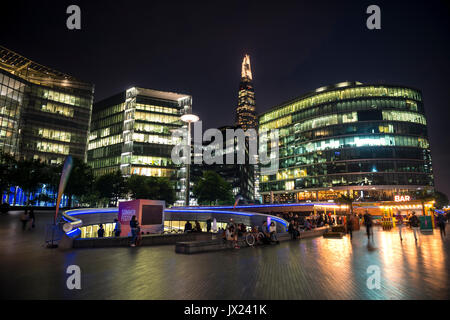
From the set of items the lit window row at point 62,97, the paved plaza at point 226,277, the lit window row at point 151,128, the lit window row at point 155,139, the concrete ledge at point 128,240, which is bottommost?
the concrete ledge at point 128,240

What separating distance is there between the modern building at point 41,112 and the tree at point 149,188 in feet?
75.3

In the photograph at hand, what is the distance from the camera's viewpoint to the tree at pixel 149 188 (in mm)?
66125

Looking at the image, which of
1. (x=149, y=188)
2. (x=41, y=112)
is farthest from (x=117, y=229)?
(x=41, y=112)

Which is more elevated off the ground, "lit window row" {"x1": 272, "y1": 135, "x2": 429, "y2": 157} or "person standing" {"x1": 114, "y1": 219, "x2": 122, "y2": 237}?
"lit window row" {"x1": 272, "y1": 135, "x2": 429, "y2": 157}

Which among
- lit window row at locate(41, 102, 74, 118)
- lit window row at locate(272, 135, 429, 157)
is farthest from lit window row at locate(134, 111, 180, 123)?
lit window row at locate(272, 135, 429, 157)

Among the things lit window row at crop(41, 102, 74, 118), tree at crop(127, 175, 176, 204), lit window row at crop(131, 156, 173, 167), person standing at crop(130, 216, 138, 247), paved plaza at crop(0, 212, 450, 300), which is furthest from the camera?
lit window row at crop(131, 156, 173, 167)

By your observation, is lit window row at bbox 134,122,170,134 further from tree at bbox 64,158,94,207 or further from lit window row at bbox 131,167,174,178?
tree at bbox 64,158,94,207

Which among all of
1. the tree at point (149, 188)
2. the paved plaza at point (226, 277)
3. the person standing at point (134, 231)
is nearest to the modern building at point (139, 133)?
the tree at point (149, 188)

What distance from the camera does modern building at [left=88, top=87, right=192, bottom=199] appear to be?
8475cm

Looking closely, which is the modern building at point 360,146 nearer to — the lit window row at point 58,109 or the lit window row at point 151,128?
the lit window row at point 151,128

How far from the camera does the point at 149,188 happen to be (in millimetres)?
66750

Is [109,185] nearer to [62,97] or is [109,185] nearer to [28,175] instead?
[28,175]

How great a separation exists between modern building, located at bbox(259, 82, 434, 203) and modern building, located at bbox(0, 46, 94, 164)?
68166 mm

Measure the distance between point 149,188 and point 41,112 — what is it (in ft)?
122
